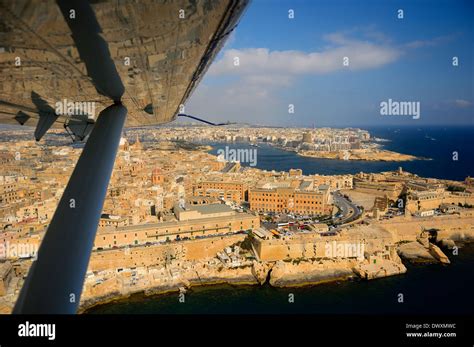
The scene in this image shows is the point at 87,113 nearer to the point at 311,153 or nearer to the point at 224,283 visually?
the point at 224,283

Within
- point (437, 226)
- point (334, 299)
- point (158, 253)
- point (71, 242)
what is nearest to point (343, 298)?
point (334, 299)

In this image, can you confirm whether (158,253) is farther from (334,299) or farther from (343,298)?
(343,298)

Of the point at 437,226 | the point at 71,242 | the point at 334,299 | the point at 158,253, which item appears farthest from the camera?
the point at 437,226

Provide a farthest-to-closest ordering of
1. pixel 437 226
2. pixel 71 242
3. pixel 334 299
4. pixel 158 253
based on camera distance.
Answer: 1. pixel 437 226
2. pixel 158 253
3. pixel 334 299
4. pixel 71 242

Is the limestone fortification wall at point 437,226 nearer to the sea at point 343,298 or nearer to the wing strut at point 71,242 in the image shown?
the sea at point 343,298

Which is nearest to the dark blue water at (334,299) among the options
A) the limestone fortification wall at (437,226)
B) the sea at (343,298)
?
the sea at (343,298)

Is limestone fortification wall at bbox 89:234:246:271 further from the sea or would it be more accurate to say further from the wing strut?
the wing strut

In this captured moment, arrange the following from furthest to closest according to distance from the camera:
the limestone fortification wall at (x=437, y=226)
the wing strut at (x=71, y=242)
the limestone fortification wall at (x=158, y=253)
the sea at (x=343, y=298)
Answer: the limestone fortification wall at (x=437, y=226), the limestone fortification wall at (x=158, y=253), the sea at (x=343, y=298), the wing strut at (x=71, y=242)

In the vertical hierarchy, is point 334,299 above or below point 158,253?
Result: below
